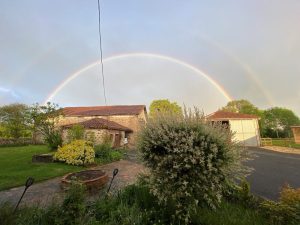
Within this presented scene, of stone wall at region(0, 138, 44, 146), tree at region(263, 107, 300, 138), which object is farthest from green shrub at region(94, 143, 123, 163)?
tree at region(263, 107, 300, 138)

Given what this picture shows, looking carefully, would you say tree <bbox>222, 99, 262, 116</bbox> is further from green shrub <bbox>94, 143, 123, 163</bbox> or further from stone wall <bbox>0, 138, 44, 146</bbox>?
green shrub <bbox>94, 143, 123, 163</bbox>

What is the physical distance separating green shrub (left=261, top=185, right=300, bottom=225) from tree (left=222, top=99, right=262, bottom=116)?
6841 centimetres

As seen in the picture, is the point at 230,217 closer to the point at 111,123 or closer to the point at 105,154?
the point at 105,154

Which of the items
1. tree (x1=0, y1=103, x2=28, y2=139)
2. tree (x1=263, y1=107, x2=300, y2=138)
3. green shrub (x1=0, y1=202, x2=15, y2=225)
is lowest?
green shrub (x1=0, y1=202, x2=15, y2=225)

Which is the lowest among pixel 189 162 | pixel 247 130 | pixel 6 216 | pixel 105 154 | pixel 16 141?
pixel 6 216

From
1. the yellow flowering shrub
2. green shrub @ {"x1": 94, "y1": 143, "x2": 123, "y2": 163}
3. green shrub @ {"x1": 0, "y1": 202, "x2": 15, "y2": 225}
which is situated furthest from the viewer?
green shrub @ {"x1": 94, "y1": 143, "x2": 123, "y2": 163}

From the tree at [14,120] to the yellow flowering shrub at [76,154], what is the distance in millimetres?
26928

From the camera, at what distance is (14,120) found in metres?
37.7

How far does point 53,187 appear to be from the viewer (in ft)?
29.2

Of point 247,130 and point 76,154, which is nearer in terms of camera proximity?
point 76,154

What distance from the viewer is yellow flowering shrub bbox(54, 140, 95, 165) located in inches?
546

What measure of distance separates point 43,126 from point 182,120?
1823 cm

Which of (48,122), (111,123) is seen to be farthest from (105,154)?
(111,123)

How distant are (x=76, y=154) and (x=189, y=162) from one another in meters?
10.8
